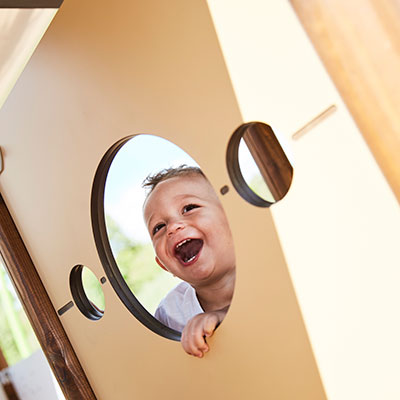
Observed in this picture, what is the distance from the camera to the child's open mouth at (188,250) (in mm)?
953

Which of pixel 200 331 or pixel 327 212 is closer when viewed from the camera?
pixel 327 212

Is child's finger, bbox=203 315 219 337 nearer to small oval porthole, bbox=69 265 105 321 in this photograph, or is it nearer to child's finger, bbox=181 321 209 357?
child's finger, bbox=181 321 209 357

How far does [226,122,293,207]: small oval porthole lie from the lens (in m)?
0.78

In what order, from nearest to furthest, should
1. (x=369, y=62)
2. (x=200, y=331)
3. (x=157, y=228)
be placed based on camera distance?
(x=369, y=62), (x=200, y=331), (x=157, y=228)

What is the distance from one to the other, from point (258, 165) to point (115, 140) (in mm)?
284

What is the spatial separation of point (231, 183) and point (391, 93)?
261 mm

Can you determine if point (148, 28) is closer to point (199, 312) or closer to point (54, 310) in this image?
point (199, 312)

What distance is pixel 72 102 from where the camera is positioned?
1.04m

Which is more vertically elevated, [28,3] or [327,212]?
[28,3]

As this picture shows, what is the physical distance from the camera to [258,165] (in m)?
0.80

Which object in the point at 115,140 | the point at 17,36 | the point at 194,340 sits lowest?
the point at 194,340

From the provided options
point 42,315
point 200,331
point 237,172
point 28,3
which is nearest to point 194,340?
point 200,331

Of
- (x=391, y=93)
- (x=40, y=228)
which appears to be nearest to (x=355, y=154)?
(x=391, y=93)

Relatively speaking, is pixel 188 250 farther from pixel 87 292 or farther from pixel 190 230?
pixel 87 292
